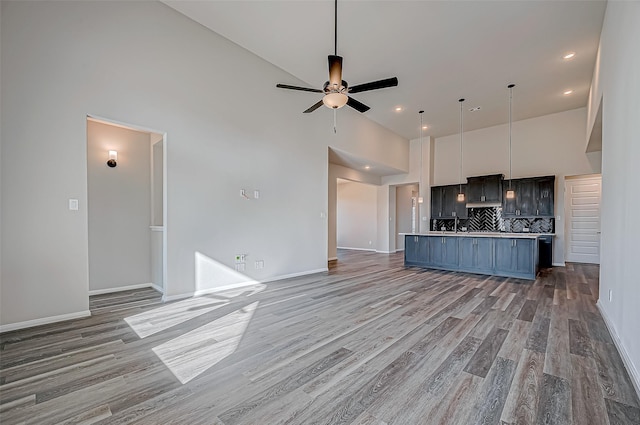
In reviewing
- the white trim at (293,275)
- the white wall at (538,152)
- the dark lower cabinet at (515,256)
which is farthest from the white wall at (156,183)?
the white wall at (538,152)

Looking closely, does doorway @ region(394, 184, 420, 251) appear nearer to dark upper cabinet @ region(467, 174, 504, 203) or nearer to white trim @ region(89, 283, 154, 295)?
dark upper cabinet @ region(467, 174, 504, 203)

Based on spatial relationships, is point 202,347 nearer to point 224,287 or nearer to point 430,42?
point 224,287

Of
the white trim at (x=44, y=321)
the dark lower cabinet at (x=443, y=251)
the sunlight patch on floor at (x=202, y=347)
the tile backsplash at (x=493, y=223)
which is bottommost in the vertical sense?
the sunlight patch on floor at (x=202, y=347)

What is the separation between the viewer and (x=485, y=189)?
7.97 meters

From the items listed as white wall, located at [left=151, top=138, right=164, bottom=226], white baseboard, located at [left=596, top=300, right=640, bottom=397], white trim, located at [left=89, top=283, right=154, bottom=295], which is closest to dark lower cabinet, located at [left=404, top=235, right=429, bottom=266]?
white baseboard, located at [left=596, top=300, right=640, bottom=397]

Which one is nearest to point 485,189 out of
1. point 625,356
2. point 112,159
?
point 625,356

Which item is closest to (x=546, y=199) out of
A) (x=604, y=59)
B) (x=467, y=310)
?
(x=604, y=59)

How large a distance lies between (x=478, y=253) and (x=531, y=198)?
111 inches

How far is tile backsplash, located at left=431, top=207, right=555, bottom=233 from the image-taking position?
7.40 meters

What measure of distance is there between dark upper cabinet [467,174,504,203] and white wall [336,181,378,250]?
10.6ft

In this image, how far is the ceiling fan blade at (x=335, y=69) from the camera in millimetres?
3050

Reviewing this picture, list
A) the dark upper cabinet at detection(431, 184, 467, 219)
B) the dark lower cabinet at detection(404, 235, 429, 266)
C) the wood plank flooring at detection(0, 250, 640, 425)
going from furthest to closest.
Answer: the dark upper cabinet at detection(431, 184, 467, 219), the dark lower cabinet at detection(404, 235, 429, 266), the wood plank flooring at detection(0, 250, 640, 425)

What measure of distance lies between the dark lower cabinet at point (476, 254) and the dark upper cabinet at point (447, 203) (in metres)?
2.39

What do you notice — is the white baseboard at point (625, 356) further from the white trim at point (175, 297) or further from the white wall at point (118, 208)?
the white wall at point (118, 208)
